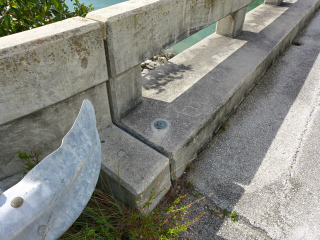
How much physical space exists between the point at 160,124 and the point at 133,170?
75 cm

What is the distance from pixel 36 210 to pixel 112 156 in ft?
4.85

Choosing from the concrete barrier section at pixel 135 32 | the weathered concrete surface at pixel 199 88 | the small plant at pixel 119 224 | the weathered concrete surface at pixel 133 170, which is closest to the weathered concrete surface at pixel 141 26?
the concrete barrier section at pixel 135 32

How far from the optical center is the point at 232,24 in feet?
15.8

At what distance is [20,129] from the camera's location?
2143mm

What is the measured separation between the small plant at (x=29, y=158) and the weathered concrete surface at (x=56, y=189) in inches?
43.9

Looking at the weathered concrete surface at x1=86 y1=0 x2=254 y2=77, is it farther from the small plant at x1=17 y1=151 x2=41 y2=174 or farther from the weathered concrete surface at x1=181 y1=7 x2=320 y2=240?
the weathered concrete surface at x1=181 y1=7 x2=320 y2=240

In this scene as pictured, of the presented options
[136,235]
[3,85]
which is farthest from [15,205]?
[136,235]

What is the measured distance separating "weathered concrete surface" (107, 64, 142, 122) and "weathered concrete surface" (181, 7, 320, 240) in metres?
1.17

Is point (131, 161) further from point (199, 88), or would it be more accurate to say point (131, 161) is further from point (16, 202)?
point (199, 88)

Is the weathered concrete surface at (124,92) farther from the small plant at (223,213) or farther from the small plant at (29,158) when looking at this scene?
the small plant at (223,213)

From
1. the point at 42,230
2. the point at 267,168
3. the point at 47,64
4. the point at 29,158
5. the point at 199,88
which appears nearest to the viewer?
the point at 42,230

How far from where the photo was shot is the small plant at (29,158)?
219 centimetres

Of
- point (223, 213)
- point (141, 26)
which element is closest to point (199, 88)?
point (141, 26)

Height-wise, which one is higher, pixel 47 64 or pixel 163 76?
pixel 47 64
